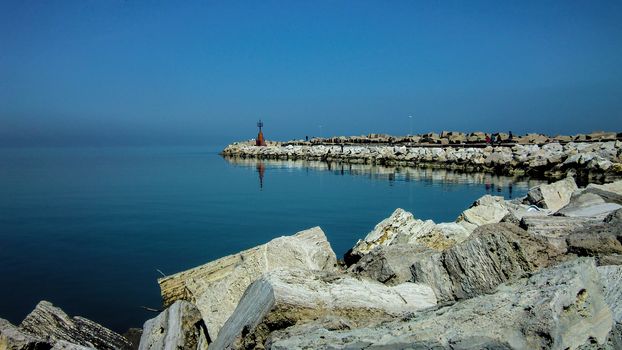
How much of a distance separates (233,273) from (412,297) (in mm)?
1782

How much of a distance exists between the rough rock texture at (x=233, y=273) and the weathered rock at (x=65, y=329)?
2.54ft

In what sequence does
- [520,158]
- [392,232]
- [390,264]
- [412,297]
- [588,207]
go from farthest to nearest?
1. [520,158]
2. [392,232]
3. [588,207]
4. [390,264]
5. [412,297]

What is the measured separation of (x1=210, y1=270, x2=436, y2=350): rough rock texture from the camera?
3.36 metres

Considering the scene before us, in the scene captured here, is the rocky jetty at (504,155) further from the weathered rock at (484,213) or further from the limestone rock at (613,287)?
the limestone rock at (613,287)

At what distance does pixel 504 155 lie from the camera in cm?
3291

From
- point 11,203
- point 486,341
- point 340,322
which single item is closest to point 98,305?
point 340,322

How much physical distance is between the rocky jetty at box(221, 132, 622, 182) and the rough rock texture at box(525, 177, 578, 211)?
1572 centimetres

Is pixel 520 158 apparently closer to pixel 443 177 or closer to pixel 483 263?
pixel 443 177

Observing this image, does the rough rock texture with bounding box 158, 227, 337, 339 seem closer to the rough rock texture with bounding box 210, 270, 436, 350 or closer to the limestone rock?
the rough rock texture with bounding box 210, 270, 436, 350

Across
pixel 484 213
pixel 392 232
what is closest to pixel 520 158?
pixel 484 213

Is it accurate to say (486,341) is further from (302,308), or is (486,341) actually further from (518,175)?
(518,175)

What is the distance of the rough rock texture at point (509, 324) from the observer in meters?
2.58

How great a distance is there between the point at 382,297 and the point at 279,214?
14464 mm

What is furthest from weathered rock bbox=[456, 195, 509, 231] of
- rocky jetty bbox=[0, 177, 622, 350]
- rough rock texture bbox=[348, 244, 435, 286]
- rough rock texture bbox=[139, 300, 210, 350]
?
rough rock texture bbox=[139, 300, 210, 350]
